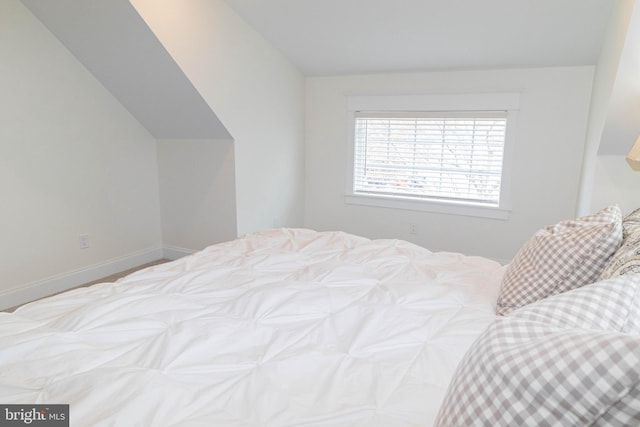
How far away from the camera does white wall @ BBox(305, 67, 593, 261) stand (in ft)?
10.9

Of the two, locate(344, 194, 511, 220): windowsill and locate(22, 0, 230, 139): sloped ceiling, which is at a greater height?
locate(22, 0, 230, 139): sloped ceiling

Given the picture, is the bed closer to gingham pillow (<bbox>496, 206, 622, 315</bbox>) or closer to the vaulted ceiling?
gingham pillow (<bbox>496, 206, 622, 315</bbox>)

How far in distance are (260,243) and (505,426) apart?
1.76 metres

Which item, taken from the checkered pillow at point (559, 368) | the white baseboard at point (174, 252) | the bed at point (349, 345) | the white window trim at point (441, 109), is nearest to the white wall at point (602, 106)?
the white window trim at point (441, 109)

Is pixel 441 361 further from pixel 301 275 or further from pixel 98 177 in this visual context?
pixel 98 177

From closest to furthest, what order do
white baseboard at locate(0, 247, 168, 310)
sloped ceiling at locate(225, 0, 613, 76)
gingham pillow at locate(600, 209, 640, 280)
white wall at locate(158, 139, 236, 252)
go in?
1. gingham pillow at locate(600, 209, 640, 280)
2. sloped ceiling at locate(225, 0, 613, 76)
3. white baseboard at locate(0, 247, 168, 310)
4. white wall at locate(158, 139, 236, 252)

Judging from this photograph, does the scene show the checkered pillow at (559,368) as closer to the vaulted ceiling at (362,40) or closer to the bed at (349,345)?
the bed at (349,345)

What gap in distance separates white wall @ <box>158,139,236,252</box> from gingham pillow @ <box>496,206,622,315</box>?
2.62m

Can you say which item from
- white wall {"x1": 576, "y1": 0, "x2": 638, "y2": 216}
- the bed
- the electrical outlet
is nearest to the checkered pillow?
the bed

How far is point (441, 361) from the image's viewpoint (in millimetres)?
1119

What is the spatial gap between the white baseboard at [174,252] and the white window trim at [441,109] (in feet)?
5.66

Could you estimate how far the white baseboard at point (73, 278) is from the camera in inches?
115

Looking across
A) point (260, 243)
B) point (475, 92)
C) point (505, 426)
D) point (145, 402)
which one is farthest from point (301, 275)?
point (475, 92)

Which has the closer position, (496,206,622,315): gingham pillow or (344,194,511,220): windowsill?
(496,206,622,315): gingham pillow
